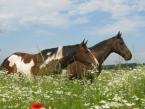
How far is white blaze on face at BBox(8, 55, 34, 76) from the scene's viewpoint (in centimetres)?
1697

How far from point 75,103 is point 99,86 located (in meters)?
1.88

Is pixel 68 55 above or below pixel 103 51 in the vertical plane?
below

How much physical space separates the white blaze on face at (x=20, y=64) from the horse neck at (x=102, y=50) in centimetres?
246

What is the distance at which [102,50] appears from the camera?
1702 centimetres

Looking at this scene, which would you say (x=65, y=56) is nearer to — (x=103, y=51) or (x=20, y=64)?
(x=103, y=51)

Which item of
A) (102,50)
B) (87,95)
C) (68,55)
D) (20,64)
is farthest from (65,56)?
(87,95)

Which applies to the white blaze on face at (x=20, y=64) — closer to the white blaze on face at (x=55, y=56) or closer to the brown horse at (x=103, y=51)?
the white blaze on face at (x=55, y=56)

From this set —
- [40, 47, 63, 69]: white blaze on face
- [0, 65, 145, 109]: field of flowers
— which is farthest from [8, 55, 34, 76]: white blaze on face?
[0, 65, 145, 109]: field of flowers

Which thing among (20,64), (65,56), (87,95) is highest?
(65,56)

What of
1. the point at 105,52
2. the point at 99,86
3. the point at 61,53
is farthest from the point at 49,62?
the point at 99,86

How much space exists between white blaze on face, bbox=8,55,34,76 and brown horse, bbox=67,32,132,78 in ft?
5.92

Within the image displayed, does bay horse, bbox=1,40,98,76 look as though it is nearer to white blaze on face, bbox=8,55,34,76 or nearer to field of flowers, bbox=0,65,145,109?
white blaze on face, bbox=8,55,34,76

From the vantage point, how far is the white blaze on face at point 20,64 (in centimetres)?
1697

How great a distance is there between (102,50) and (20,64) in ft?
10.6
